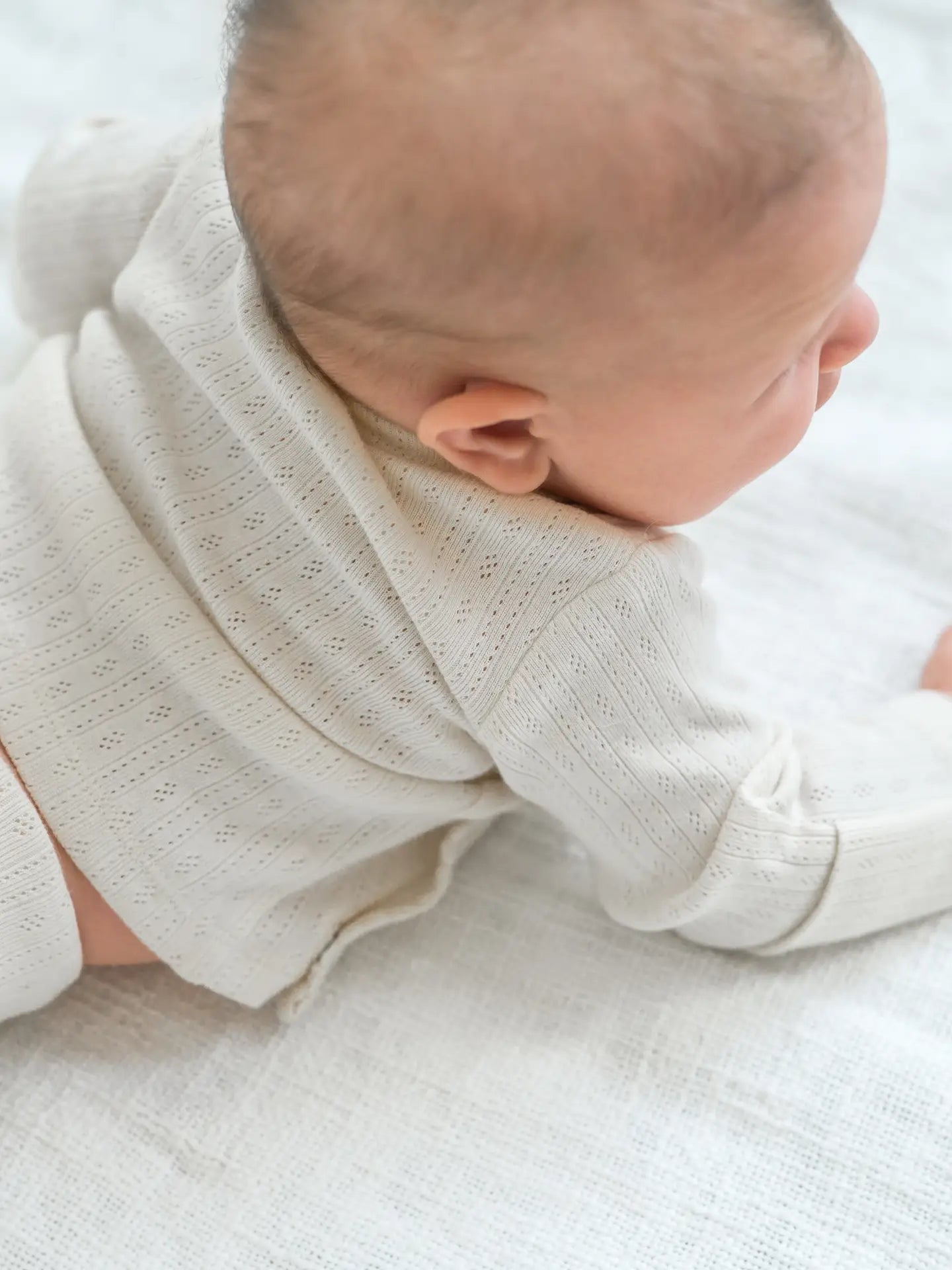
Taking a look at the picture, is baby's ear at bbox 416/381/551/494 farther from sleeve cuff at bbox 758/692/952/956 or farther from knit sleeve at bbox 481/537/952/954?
sleeve cuff at bbox 758/692/952/956

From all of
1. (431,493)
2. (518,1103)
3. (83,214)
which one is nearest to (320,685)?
(431,493)

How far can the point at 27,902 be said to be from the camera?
0.80 m

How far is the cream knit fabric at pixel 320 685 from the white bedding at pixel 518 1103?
0.04 meters

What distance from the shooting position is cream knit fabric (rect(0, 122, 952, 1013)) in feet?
2.38

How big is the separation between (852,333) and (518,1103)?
1.67 feet

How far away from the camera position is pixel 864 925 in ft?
2.91

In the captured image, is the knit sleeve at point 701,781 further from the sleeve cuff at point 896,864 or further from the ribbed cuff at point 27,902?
the ribbed cuff at point 27,902

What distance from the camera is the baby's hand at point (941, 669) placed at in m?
0.97

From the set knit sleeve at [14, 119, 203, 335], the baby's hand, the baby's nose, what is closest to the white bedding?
the baby's hand

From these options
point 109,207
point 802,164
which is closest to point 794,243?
point 802,164

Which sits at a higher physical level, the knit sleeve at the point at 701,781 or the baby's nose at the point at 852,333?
the baby's nose at the point at 852,333

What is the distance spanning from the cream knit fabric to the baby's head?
0.07 metres

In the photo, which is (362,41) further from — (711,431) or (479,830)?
(479,830)

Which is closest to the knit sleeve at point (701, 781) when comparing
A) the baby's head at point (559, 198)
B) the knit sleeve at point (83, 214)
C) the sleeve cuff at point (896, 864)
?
the sleeve cuff at point (896, 864)
